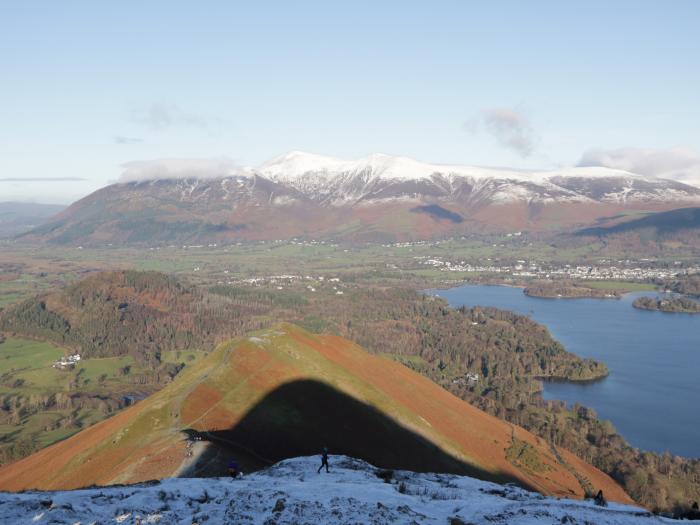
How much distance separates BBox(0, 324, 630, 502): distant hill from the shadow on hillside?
173mm

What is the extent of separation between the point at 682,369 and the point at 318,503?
159268 mm

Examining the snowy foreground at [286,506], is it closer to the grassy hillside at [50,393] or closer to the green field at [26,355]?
the grassy hillside at [50,393]

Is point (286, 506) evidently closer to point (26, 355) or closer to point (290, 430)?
point (290, 430)

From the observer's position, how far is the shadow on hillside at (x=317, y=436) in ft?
183

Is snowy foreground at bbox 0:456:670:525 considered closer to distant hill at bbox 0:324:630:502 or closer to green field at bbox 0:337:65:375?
distant hill at bbox 0:324:630:502

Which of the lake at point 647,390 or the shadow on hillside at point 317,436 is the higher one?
the shadow on hillside at point 317,436

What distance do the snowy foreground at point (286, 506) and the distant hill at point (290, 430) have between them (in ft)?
41.1

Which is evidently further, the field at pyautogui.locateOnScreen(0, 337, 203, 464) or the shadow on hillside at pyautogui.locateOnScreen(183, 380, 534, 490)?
the field at pyautogui.locateOnScreen(0, 337, 203, 464)

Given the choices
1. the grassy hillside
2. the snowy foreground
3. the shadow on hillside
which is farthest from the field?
the snowy foreground

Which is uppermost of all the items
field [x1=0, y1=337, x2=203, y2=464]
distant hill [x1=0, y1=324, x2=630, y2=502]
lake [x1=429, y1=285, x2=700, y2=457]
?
distant hill [x1=0, y1=324, x2=630, y2=502]

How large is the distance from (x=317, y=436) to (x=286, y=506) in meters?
32.0

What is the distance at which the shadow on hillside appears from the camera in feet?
183

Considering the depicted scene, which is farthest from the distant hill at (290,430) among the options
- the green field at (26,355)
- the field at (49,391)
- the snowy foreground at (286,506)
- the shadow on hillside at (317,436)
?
the green field at (26,355)

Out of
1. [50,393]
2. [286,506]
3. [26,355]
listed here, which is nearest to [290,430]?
[286,506]
